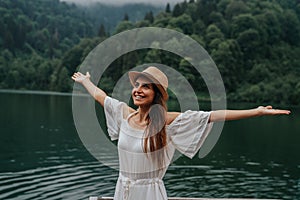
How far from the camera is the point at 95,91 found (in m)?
3.18

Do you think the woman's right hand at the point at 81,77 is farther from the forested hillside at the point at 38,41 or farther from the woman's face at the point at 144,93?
the forested hillside at the point at 38,41

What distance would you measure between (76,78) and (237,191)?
983 centimetres

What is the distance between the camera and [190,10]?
9112 cm

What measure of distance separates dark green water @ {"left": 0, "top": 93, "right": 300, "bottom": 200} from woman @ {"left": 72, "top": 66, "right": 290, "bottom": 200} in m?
8.19

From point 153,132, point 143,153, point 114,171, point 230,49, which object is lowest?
point 114,171

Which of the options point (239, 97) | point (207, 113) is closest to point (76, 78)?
point (207, 113)

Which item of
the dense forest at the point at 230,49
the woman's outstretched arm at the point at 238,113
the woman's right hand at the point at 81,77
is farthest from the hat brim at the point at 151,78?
the dense forest at the point at 230,49

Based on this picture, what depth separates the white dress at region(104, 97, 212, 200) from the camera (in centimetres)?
275

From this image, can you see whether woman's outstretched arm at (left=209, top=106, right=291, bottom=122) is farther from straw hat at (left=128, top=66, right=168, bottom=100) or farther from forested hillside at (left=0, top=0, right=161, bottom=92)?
forested hillside at (left=0, top=0, right=161, bottom=92)

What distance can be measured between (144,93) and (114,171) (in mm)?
11633

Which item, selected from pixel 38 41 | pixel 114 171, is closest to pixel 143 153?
pixel 114 171

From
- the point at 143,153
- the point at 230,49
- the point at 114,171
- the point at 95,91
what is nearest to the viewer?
the point at 143,153

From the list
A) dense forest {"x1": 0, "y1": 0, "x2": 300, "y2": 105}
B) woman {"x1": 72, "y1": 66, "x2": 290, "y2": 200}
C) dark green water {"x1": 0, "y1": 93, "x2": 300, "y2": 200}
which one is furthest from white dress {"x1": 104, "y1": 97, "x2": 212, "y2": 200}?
→ dense forest {"x1": 0, "y1": 0, "x2": 300, "y2": 105}

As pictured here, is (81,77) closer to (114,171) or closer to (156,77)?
(156,77)
